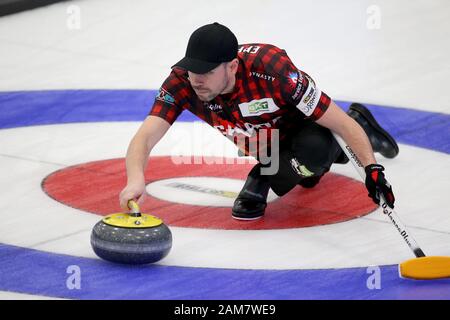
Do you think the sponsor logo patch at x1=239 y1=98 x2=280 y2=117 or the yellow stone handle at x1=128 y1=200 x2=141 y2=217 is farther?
the sponsor logo patch at x1=239 y1=98 x2=280 y2=117

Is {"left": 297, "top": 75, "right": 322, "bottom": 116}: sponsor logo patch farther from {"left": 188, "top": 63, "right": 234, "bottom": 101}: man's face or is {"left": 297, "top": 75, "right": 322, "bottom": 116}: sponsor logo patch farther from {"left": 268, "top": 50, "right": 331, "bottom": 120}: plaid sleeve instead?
{"left": 188, "top": 63, "right": 234, "bottom": 101}: man's face

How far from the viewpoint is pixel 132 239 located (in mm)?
5570

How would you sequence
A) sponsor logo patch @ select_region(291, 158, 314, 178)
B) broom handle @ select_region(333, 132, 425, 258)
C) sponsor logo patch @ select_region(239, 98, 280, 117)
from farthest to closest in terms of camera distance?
sponsor logo patch @ select_region(291, 158, 314, 178) < sponsor logo patch @ select_region(239, 98, 280, 117) < broom handle @ select_region(333, 132, 425, 258)

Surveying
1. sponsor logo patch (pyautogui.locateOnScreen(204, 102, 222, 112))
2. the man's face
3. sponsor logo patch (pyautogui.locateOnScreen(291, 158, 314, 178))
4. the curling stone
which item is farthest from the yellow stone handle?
sponsor logo patch (pyautogui.locateOnScreen(291, 158, 314, 178))

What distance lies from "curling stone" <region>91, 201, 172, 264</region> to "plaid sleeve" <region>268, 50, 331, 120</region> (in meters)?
0.99

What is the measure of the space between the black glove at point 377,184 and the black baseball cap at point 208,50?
0.92 meters

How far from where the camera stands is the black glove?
5793 mm

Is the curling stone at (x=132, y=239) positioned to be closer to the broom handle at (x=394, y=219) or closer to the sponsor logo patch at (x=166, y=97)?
the sponsor logo patch at (x=166, y=97)

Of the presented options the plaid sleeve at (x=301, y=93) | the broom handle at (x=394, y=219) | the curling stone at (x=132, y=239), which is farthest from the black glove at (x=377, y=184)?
the curling stone at (x=132, y=239)

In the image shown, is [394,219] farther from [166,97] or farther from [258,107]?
[166,97]

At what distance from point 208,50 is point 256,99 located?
505mm

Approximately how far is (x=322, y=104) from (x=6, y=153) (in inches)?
109

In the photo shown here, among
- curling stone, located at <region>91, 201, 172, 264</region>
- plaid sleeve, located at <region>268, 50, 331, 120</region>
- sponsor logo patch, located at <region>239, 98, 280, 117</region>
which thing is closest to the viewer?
curling stone, located at <region>91, 201, 172, 264</region>
